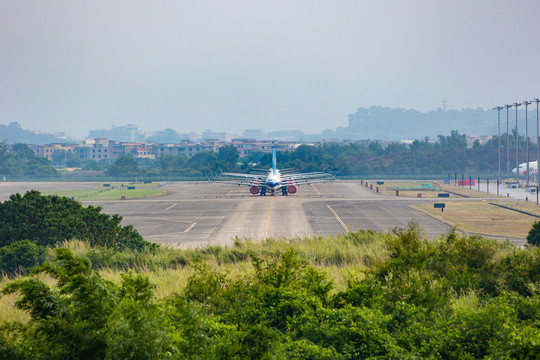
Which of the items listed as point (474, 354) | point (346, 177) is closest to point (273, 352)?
point (474, 354)

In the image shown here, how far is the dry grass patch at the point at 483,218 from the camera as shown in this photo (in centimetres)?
4853

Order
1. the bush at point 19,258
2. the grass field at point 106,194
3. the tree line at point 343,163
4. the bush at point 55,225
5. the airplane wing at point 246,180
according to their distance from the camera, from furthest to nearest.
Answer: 1. the tree line at point 343,163
2. the grass field at point 106,194
3. the airplane wing at point 246,180
4. the bush at point 55,225
5. the bush at point 19,258


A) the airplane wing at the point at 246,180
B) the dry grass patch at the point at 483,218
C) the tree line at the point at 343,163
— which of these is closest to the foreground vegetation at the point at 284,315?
the dry grass patch at the point at 483,218

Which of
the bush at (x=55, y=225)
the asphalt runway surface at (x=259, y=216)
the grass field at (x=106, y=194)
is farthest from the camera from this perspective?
the grass field at (x=106, y=194)

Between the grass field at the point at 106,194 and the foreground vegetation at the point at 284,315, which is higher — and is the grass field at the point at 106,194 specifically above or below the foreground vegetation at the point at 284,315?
below

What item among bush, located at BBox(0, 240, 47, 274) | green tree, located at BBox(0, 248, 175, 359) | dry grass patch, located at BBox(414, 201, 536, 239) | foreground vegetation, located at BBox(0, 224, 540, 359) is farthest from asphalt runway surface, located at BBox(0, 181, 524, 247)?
green tree, located at BBox(0, 248, 175, 359)

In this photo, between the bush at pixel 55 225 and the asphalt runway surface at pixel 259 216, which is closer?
the bush at pixel 55 225

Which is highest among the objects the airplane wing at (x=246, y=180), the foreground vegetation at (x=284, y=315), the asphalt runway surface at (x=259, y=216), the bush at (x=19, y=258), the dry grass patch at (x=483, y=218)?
the foreground vegetation at (x=284, y=315)

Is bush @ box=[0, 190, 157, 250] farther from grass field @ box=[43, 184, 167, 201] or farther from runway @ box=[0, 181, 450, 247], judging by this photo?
grass field @ box=[43, 184, 167, 201]

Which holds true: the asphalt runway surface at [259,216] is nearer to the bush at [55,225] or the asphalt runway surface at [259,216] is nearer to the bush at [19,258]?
the bush at [55,225]

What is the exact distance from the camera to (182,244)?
1628 inches

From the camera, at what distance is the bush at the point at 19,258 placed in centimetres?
2291

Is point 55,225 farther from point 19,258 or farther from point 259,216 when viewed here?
point 259,216

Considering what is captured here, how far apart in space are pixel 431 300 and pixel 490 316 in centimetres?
217
